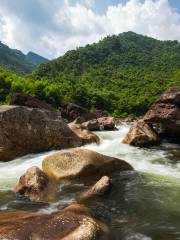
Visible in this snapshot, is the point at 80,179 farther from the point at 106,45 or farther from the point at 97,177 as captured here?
the point at 106,45

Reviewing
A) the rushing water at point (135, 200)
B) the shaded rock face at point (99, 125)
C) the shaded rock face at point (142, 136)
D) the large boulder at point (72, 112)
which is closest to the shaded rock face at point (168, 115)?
the shaded rock face at point (142, 136)

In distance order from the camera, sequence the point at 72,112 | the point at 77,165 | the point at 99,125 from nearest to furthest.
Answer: the point at 77,165 < the point at 99,125 < the point at 72,112

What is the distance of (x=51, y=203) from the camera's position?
1102 cm

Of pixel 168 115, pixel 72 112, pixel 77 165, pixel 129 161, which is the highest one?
pixel 72 112

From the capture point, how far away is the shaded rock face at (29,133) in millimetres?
18797

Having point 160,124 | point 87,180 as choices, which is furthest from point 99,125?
point 87,180

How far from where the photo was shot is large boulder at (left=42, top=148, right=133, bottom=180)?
537 inches

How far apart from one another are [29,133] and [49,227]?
12069 millimetres

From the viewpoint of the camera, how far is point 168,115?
22.1 m

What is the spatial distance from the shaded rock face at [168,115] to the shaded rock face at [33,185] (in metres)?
11.8

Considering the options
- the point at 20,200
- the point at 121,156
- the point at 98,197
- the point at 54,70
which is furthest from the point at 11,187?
the point at 54,70

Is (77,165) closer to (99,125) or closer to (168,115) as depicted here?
(168,115)

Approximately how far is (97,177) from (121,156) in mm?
5212

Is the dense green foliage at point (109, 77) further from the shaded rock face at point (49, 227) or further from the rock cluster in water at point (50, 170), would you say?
the shaded rock face at point (49, 227)
